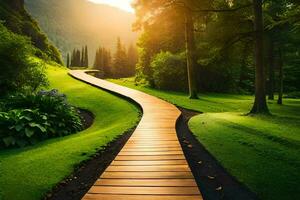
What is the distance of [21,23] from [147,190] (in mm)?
81360

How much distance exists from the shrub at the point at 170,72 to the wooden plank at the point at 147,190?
27351mm

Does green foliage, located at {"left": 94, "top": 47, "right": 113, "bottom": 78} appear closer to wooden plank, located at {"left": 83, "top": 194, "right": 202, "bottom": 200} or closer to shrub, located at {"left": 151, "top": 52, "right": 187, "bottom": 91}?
shrub, located at {"left": 151, "top": 52, "right": 187, "bottom": 91}

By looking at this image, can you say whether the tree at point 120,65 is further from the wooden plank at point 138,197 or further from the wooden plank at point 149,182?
the wooden plank at point 138,197

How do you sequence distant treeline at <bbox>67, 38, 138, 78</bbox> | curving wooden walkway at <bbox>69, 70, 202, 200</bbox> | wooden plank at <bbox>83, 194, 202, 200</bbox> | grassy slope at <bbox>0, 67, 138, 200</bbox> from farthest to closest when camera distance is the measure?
distant treeline at <bbox>67, 38, 138, 78</bbox> < grassy slope at <bbox>0, 67, 138, 200</bbox> < curving wooden walkway at <bbox>69, 70, 202, 200</bbox> < wooden plank at <bbox>83, 194, 202, 200</bbox>

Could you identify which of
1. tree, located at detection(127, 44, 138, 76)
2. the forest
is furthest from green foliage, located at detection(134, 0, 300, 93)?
tree, located at detection(127, 44, 138, 76)

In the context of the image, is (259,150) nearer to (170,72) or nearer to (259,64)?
(259,64)

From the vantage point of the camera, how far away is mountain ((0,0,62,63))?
7306 cm

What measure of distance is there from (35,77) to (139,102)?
720 cm

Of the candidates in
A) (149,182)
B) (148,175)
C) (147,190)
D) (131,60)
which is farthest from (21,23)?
(147,190)

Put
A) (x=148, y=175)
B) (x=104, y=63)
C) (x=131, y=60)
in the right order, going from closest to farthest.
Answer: (x=148, y=175), (x=131, y=60), (x=104, y=63)

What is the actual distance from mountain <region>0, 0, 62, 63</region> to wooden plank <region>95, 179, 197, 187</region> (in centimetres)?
7175

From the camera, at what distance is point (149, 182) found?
5.86 metres

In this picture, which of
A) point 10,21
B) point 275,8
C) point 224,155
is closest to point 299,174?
point 224,155

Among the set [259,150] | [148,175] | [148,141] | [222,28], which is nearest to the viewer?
[148,175]
